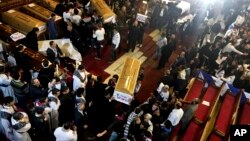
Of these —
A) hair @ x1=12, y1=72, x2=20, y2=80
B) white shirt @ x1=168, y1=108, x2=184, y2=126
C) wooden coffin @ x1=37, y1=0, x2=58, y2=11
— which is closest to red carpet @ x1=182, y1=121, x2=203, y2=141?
white shirt @ x1=168, y1=108, x2=184, y2=126

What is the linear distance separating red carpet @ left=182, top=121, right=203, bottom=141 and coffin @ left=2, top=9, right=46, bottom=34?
233 inches

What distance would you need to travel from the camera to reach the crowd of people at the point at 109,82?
7.25 meters

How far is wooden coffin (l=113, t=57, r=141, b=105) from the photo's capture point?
8414 mm

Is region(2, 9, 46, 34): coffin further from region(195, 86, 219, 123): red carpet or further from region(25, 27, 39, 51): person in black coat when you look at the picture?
region(195, 86, 219, 123): red carpet

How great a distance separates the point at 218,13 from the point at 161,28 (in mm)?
3240

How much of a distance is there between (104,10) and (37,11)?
8.16ft

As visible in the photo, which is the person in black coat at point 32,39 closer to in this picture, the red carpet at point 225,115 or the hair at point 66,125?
the hair at point 66,125

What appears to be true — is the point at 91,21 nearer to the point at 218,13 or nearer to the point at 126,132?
the point at 126,132

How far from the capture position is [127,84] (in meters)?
8.73

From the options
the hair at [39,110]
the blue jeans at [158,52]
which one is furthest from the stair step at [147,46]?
the hair at [39,110]

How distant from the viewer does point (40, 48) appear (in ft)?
33.6

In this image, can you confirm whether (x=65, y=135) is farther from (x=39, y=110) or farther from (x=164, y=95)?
(x=164, y=95)

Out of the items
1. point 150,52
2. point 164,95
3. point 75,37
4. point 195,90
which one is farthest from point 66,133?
point 150,52

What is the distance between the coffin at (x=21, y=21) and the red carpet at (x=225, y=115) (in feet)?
21.2
